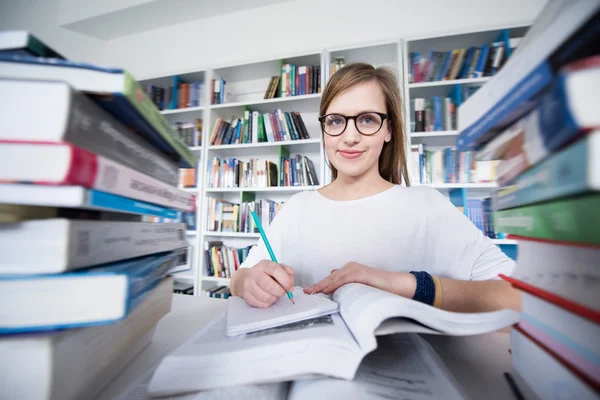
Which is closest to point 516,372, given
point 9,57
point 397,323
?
point 397,323

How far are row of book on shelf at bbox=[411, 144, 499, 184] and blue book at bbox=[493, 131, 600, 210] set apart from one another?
1.66 meters

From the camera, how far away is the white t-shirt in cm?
86

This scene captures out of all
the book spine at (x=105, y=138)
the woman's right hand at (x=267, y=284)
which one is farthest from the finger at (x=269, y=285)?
the book spine at (x=105, y=138)

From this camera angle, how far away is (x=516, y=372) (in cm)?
30

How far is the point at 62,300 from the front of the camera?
8.4 inches

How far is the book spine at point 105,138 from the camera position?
22 cm

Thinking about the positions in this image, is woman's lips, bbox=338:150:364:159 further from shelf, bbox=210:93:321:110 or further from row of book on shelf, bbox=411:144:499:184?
shelf, bbox=210:93:321:110

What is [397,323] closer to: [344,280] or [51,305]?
[344,280]

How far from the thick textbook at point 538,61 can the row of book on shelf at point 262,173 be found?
175 cm

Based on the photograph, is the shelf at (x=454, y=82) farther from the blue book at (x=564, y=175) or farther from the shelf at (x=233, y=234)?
the blue book at (x=564, y=175)

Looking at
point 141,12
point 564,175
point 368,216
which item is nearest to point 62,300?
point 564,175

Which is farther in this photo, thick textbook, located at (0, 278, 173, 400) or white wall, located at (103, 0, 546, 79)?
white wall, located at (103, 0, 546, 79)

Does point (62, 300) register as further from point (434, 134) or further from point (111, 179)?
point (434, 134)

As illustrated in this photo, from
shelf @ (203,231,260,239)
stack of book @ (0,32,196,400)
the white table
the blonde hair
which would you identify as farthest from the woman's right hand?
shelf @ (203,231,260,239)
